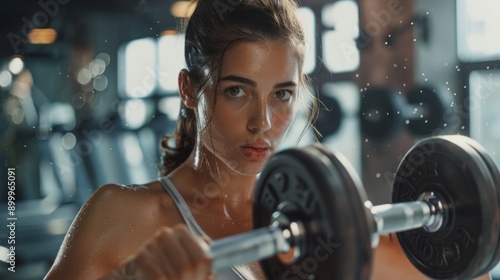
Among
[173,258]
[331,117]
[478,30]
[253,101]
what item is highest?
[478,30]

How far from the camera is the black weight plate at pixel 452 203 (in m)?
0.96

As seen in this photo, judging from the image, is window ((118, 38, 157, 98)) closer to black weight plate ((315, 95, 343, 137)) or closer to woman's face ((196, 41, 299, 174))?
black weight plate ((315, 95, 343, 137))

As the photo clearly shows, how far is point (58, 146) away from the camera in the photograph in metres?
3.81

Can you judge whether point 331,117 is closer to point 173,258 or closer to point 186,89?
point 186,89

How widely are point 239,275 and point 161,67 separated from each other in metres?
2.59

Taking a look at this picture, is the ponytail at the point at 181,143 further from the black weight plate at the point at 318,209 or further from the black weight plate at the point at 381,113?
the black weight plate at the point at 381,113

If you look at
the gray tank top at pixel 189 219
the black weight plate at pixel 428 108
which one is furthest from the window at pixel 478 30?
the gray tank top at pixel 189 219

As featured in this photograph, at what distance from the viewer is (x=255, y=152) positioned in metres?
1.17

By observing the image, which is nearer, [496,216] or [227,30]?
[496,216]

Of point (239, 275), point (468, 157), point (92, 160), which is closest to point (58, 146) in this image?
point (92, 160)

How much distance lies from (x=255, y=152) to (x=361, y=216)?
487 mm

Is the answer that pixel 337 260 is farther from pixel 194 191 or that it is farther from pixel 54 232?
pixel 54 232

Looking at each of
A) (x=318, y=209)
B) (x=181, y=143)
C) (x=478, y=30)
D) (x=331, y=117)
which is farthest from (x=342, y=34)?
(x=318, y=209)

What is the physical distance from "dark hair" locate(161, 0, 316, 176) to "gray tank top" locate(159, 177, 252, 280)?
204 mm
